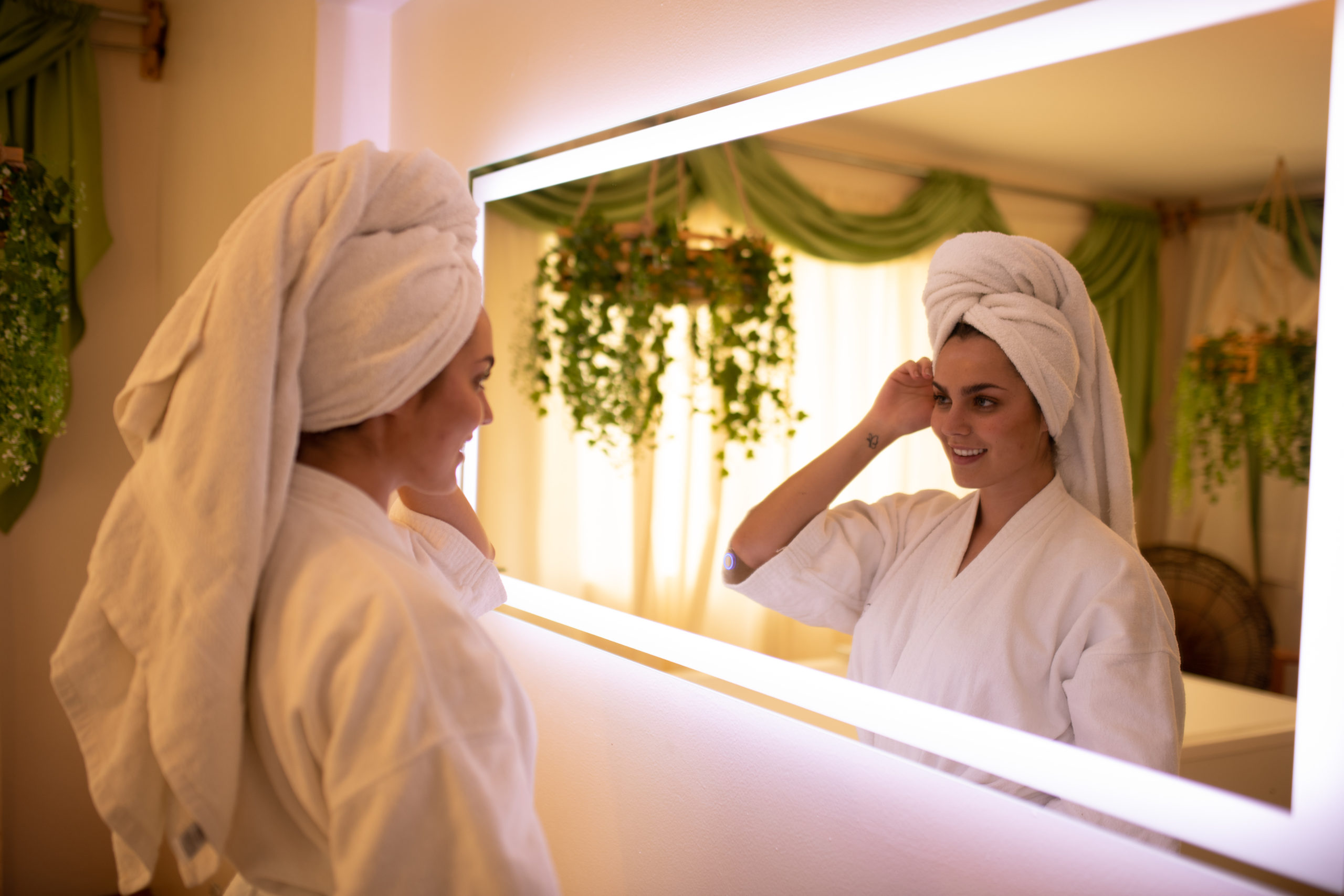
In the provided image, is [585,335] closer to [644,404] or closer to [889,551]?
[644,404]

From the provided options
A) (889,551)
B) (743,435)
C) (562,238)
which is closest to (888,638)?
(889,551)

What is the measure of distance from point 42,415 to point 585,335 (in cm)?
168

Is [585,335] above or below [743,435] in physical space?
above

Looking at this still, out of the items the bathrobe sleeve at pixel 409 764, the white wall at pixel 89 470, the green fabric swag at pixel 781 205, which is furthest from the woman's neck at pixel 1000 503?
the white wall at pixel 89 470

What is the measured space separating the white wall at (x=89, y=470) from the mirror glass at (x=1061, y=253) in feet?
5.47

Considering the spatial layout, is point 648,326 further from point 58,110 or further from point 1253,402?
point 58,110

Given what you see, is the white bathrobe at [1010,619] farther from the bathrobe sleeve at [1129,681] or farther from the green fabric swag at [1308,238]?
the green fabric swag at [1308,238]

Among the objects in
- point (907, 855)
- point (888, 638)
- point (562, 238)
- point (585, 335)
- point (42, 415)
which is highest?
point (562, 238)

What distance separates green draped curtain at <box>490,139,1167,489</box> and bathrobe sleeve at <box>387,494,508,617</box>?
594 mm

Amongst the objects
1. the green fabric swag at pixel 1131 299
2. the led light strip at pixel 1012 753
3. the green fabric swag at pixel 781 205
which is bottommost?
the led light strip at pixel 1012 753

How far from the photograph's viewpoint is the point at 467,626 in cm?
91

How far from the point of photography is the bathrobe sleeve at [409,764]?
0.82m

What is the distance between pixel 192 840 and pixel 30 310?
1872 mm

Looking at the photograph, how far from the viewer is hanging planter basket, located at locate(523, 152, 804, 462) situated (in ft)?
4.63
